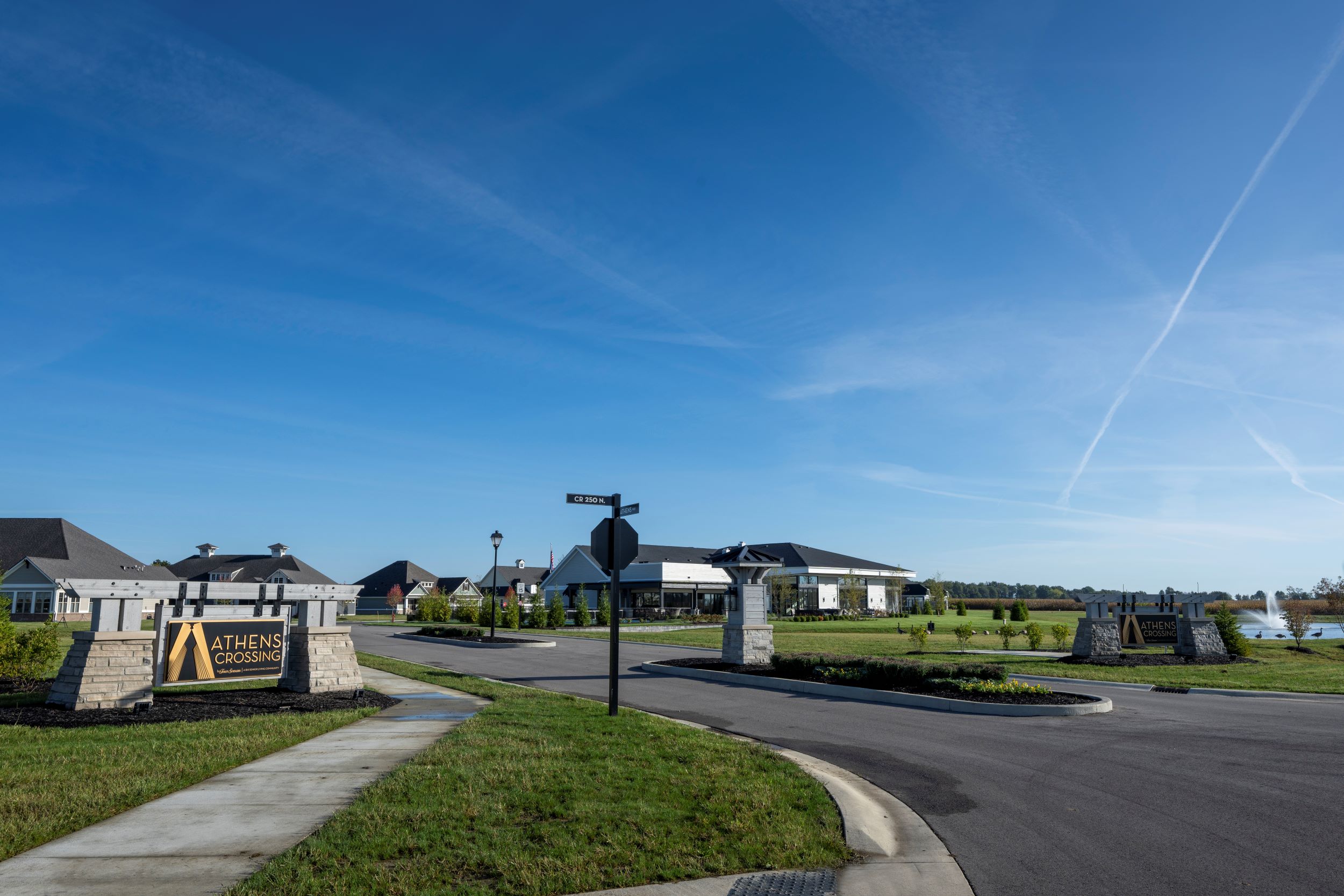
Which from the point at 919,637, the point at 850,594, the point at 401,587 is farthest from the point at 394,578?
the point at 919,637

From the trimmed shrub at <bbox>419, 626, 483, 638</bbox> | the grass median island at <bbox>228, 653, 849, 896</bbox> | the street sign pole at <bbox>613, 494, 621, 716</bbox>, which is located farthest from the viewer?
the trimmed shrub at <bbox>419, 626, 483, 638</bbox>

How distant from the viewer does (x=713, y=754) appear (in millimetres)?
9352

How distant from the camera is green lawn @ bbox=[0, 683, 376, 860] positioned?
21.0 feet

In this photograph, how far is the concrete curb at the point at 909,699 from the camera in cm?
1356

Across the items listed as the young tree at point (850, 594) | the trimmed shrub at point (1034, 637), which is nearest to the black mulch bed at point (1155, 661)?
the trimmed shrub at point (1034, 637)

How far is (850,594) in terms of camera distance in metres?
63.2

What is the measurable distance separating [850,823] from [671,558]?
6587cm

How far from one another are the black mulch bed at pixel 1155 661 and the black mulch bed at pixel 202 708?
1930 centimetres

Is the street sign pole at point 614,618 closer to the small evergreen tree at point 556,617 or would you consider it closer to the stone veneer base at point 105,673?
the stone veneer base at point 105,673

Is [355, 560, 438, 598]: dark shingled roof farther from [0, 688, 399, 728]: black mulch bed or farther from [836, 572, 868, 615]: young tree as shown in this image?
[0, 688, 399, 728]: black mulch bed

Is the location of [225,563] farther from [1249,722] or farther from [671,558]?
[1249,722]

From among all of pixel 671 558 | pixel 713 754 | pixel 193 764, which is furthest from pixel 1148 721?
pixel 671 558

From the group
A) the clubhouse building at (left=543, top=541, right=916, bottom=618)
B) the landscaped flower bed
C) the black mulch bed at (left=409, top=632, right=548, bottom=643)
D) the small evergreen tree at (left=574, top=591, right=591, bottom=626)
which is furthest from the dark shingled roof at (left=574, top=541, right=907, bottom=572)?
the landscaped flower bed

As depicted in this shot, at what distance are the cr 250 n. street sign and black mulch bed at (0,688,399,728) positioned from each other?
372mm
